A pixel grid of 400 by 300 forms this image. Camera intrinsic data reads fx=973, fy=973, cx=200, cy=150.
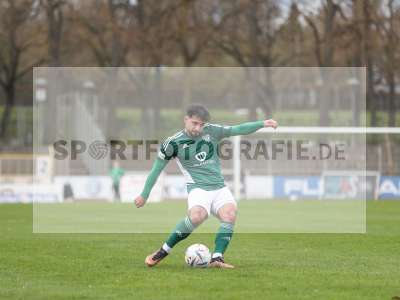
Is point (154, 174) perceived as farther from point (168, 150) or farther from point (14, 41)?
point (14, 41)

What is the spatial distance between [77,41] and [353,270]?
145ft

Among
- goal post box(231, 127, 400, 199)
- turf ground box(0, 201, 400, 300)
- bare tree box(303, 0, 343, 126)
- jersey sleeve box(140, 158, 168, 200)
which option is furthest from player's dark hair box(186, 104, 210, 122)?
bare tree box(303, 0, 343, 126)

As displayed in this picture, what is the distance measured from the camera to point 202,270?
12102 millimetres

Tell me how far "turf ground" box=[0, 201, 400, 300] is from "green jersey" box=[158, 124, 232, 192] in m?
1.15

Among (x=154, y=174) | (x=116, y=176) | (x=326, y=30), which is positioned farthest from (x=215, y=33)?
(x=154, y=174)

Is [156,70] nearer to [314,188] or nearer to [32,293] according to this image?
[314,188]

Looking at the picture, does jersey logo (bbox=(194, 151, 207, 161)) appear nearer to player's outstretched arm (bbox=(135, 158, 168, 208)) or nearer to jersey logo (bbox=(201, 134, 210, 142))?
jersey logo (bbox=(201, 134, 210, 142))

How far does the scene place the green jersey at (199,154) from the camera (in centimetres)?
1254

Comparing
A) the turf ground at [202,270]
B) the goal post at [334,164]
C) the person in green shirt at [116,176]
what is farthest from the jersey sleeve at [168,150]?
the goal post at [334,164]

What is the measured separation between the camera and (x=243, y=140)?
41844 millimetres

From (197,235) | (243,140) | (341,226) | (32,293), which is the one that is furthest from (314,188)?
(32,293)

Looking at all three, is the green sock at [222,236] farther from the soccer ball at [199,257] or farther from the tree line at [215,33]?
the tree line at [215,33]

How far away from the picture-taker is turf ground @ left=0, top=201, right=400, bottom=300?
1016 cm

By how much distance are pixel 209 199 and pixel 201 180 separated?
11.0 inches
